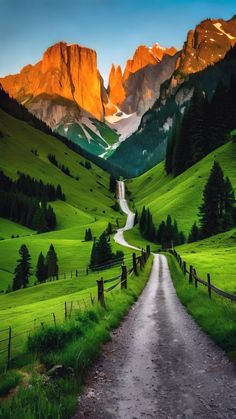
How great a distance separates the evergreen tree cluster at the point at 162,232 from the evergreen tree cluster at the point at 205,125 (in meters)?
35.3

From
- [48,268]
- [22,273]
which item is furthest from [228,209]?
[22,273]

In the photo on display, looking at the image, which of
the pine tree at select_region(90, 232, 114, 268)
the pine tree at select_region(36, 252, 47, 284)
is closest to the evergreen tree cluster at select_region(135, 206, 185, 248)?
the pine tree at select_region(90, 232, 114, 268)

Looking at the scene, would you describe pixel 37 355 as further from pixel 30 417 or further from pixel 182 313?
pixel 182 313

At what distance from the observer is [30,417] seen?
7664 mm

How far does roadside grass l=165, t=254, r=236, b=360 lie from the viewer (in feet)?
46.2

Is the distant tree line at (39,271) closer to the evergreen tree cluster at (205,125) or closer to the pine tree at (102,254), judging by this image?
the pine tree at (102,254)

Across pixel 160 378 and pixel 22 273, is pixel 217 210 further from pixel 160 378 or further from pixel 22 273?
pixel 160 378

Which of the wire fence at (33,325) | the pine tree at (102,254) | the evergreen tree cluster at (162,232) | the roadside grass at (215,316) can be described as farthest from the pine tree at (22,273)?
the roadside grass at (215,316)

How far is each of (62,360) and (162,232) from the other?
109142 millimetres

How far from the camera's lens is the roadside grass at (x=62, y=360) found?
8344 millimetres

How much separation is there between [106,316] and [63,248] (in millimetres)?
97342

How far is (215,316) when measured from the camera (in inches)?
692

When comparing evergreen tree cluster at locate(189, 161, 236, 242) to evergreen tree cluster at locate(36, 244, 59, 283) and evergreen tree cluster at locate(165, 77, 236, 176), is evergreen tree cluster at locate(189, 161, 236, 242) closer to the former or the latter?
evergreen tree cluster at locate(36, 244, 59, 283)

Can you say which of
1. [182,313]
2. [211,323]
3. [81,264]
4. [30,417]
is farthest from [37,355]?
[81,264]
